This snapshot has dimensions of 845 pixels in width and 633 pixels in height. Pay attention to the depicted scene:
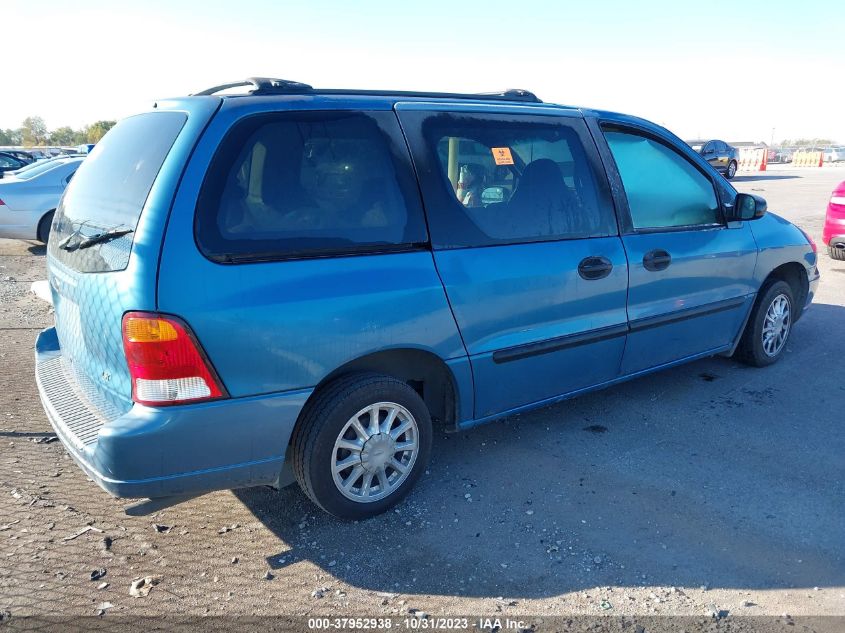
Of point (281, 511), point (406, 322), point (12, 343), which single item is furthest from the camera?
point (12, 343)

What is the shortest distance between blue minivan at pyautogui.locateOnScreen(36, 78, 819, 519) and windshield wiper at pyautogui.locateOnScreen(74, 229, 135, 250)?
0.02 m

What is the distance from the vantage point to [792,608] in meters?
2.62

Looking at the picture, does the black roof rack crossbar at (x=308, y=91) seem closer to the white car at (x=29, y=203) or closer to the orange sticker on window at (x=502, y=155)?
the orange sticker on window at (x=502, y=155)

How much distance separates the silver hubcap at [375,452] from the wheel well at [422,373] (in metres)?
0.21

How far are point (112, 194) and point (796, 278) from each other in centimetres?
503

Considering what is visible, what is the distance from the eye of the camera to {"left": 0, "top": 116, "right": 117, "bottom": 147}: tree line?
86.1 meters

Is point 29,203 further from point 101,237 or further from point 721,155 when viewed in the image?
point 721,155

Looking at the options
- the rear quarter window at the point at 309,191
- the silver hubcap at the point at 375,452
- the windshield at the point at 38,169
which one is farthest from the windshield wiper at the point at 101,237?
the windshield at the point at 38,169

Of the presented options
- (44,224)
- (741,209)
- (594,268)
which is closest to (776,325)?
(741,209)

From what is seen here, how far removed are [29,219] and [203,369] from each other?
31.8 ft

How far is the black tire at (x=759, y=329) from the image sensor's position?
5.03 metres

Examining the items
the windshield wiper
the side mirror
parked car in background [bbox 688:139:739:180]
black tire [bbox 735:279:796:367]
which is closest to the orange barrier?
parked car in background [bbox 688:139:739:180]

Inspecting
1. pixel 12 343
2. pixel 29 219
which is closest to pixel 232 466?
pixel 12 343

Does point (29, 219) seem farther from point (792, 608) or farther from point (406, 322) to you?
point (792, 608)
